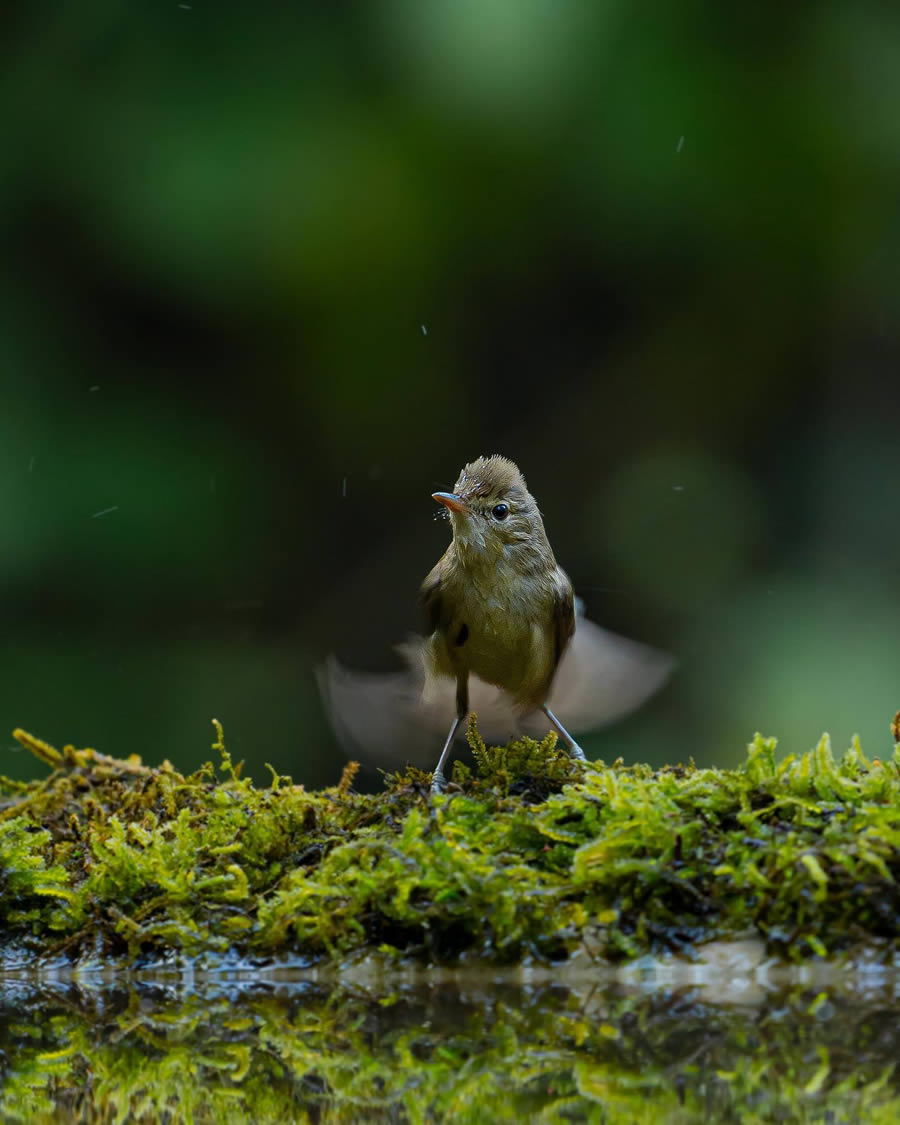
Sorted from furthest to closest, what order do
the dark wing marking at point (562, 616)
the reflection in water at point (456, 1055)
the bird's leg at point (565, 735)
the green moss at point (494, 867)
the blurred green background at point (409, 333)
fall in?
the blurred green background at point (409, 333) → the dark wing marking at point (562, 616) → the bird's leg at point (565, 735) → the green moss at point (494, 867) → the reflection in water at point (456, 1055)

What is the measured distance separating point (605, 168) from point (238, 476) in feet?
8.65

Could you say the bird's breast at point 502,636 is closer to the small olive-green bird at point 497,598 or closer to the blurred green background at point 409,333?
the small olive-green bird at point 497,598

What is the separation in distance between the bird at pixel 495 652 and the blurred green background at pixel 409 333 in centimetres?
262

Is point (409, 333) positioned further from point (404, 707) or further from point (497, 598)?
point (497, 598)

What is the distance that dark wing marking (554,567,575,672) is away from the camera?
3.36m

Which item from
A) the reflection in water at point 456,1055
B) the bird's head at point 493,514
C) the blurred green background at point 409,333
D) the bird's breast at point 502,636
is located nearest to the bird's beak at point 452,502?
the bird's head at point 493,514

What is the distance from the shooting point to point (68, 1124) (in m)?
1.71

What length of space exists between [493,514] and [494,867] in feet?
3.93

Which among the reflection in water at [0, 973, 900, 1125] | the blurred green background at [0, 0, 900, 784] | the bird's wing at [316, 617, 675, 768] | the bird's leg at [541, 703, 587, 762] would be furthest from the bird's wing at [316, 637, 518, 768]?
the blurred green background at [0, 0, 900, 784]

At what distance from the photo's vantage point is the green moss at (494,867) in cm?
219

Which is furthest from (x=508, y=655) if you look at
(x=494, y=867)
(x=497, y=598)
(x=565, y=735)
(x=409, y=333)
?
(x=409, y=333)

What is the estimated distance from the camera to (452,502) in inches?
125

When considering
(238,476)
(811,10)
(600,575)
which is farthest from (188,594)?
(811,10)

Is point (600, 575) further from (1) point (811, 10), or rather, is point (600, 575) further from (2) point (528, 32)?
(1) point (811, 10)
